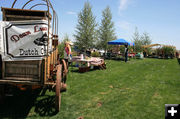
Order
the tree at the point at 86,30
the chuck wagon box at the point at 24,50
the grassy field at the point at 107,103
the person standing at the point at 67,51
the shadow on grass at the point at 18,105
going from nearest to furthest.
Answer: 1. the chuck wagon box at the point at 24,50
2. the shadow on grass at the point at 18,105
3. the grassy field at the point at 107,103
4. the person standing at the point at 67,51
5. the tree at the point at 86,30

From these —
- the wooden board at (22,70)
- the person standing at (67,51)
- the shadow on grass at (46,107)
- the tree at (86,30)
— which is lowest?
the shadow on grass at (46,107)

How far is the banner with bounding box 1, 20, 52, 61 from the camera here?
3.68 meters

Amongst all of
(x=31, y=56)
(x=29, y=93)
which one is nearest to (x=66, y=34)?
(x=29, y=93)

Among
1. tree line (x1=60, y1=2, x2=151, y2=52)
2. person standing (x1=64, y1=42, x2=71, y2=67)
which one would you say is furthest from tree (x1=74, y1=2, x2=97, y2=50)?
person standing (x1=64, y1=42, x2=71, y2=67)

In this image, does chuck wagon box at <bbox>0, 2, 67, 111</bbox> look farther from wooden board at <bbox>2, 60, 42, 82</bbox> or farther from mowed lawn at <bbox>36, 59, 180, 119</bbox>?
mowed lawn at <bbox>36, 59, 180, 119</bbox>

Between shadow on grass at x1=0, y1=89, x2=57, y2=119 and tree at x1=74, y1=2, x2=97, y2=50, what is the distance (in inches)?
1069

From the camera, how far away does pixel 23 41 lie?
372 centimetres

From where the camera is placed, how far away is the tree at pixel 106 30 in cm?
3454

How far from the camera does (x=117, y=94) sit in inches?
220

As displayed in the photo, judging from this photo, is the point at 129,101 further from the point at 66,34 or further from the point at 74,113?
the point at 66,34

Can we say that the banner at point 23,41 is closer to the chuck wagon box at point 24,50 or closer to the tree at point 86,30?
the chuck wagon box at point 24,50

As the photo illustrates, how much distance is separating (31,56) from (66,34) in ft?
59.8

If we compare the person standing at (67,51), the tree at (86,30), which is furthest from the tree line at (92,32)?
the person standing at (67,51)

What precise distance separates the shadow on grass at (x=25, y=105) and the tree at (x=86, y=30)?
27.2 metres
